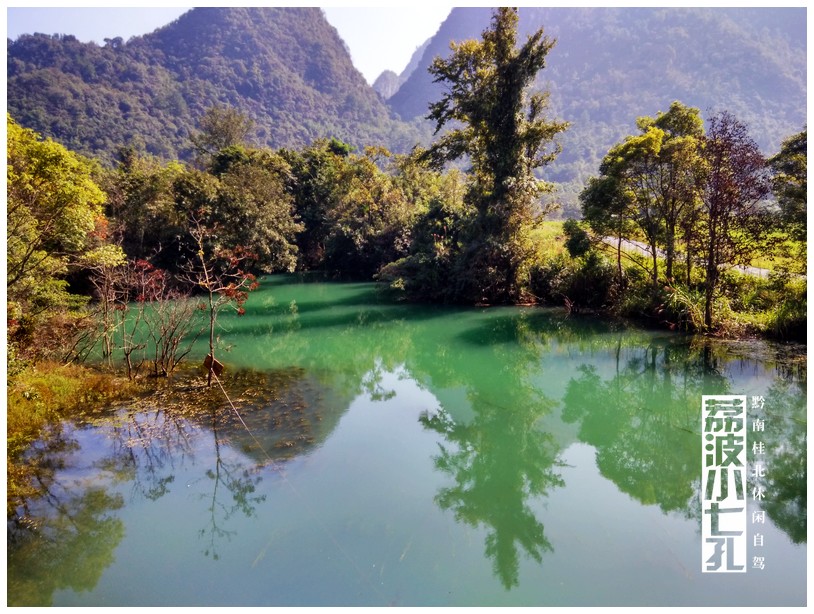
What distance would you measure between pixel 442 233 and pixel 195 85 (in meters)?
88.2

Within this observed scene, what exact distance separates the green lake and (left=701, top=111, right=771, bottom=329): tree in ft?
7.21

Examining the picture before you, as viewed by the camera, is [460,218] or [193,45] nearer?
[460,218]

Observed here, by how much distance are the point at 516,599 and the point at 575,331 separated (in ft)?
36.3

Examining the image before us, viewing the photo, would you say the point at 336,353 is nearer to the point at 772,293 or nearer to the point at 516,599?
the point at 516,599

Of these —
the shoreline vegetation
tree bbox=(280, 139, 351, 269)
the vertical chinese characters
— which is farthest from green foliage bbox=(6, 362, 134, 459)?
tree bbox=(280, 139, 351, 269)

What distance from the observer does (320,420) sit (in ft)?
28.3

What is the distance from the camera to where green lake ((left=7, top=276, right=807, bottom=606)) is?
476 cm

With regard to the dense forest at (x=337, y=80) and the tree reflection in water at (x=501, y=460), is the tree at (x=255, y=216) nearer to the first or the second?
the tree reflection in water at (x=501, y=460)

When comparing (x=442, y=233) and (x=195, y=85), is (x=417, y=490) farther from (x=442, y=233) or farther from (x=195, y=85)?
(x=195, y=85)

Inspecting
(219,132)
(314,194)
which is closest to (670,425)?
(314,194)

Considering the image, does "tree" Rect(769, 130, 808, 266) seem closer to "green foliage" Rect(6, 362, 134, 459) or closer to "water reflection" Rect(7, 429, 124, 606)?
"water reflection" Rect(7, 429, 124, 606)

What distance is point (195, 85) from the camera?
9356 cm

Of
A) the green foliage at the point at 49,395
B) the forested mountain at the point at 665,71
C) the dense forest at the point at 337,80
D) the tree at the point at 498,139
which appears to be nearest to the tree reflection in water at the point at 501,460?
the green foliage at the point at 49,395

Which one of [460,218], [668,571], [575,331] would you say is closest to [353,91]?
[460,218]
